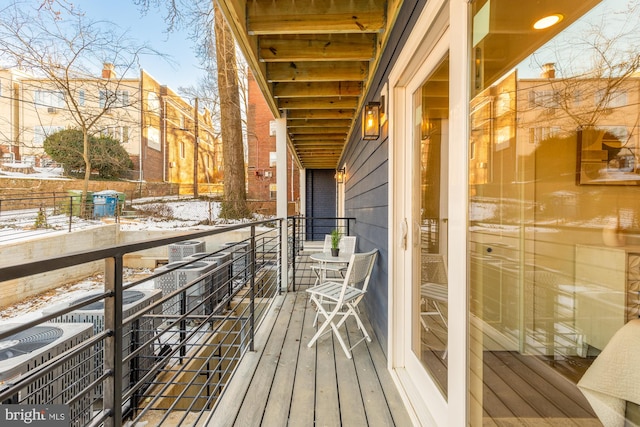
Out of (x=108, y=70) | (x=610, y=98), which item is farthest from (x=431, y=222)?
(x=108, y=70)

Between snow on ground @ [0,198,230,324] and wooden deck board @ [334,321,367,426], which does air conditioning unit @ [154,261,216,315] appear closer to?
snow on ground @ [0,198,230,324]

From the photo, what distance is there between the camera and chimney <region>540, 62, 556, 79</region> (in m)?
1.04

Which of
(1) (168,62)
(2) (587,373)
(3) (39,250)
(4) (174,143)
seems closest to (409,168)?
(2) (587,373)

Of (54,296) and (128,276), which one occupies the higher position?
(128,276)

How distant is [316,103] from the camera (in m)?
3.72

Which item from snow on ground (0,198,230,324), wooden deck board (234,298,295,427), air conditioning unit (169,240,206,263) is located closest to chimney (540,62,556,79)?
wooden deck board (234,298,295,427)

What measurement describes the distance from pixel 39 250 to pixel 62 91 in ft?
18.0

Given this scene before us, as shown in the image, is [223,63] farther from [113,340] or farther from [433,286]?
[113,340]

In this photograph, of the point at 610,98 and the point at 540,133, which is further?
the point at 540,133

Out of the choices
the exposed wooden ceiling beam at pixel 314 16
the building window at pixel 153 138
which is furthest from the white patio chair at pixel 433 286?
the building window at pixel 153 138

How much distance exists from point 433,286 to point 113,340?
1.47 m

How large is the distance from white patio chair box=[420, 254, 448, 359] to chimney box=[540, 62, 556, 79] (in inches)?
34.0

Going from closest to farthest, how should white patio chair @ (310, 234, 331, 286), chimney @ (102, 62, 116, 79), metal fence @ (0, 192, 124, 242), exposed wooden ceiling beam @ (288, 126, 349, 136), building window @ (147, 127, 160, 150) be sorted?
1. white patio chair @ (310, 234, 331, 286)
2. exposed wooden ceiling beam @ (288, 126, 349, 136)
3. metal fence @ (0, 192, 124, 242)
4. chimney @ (102, 62, 116, 79)
5. building window @ (147, 127, 160, 150)

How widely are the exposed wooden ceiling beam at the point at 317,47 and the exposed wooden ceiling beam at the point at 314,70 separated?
0.35m
